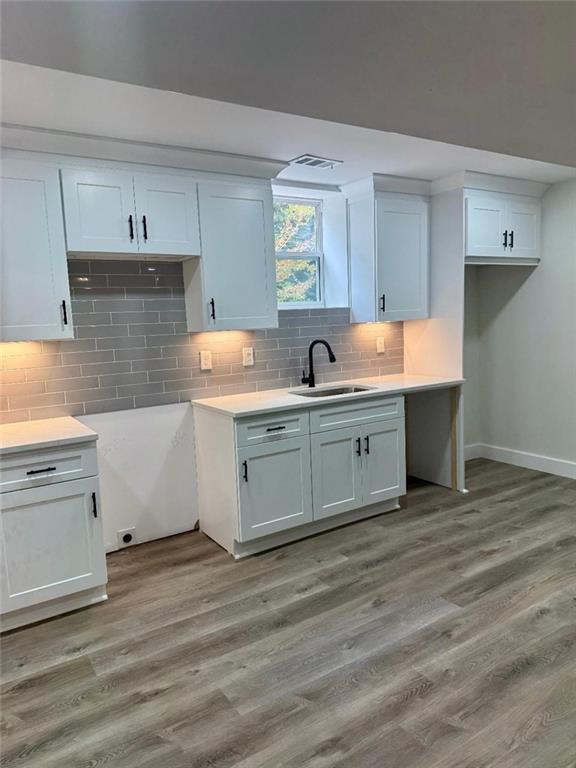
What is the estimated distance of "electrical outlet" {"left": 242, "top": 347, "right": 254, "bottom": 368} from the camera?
12.1 ft

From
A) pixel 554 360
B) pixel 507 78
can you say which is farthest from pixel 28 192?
pixel 554 360

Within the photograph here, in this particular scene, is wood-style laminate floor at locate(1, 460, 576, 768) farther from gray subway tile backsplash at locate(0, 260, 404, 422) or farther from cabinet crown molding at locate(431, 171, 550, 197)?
cabinet crown molding at locate(431, 171, 550, 197)

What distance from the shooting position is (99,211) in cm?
285

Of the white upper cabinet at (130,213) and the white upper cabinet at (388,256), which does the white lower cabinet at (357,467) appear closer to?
the white upper cabinet at (388,256)

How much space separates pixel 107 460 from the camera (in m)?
3.27

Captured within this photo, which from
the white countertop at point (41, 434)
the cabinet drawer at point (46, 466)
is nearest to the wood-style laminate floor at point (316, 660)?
Answer: the cabinet drawer at point (46, 466)

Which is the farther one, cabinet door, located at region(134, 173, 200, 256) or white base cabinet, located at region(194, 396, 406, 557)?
white base cabinet, located at region(194, 396, 406, 557)

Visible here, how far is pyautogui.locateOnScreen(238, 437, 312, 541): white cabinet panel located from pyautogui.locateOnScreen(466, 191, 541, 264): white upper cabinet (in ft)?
6.67

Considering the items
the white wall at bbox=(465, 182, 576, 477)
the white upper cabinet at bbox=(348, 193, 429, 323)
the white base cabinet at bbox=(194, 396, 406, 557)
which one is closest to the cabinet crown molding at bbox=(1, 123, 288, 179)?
the white upper cabinet at bbox=(348, 193, 429, 323)

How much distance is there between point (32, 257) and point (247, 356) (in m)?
1.50

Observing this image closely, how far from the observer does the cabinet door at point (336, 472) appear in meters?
3.38

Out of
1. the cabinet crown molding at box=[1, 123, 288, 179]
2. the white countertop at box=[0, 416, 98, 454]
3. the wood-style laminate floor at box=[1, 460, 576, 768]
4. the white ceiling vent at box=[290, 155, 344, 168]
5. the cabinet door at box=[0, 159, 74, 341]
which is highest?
the white ceiling vent at box=[290, 155, 344, 168]

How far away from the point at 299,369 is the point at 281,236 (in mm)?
1010

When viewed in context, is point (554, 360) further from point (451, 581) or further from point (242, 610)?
point (242, 610)
